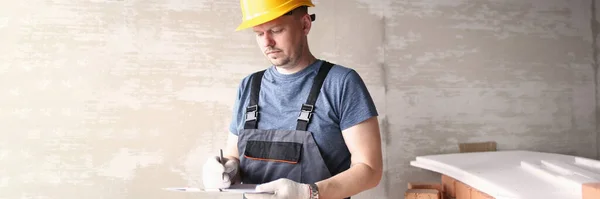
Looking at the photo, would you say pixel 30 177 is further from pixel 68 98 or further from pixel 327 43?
pixel 327 43

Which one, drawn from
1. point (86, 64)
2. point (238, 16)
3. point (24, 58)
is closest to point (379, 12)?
point (238, 16)

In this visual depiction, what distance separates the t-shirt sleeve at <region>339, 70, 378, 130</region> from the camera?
1938mm

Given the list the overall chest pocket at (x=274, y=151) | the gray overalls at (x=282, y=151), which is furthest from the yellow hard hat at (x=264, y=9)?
the overall chest pocket at (x=274, y=151)

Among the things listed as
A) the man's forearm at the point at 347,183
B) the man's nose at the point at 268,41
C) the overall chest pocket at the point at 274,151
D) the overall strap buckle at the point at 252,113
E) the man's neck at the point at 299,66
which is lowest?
the man's forearm at the point at 347,183

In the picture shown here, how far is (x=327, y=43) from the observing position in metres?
3.05

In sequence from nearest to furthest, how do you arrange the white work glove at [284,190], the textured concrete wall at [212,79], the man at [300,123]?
the white work glove at [284,190]
the man at [300,123]
the textured concrete wall at [212,79]

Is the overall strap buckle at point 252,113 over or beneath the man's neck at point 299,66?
beneath

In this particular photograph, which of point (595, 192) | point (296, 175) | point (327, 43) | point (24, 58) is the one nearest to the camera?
point (595, 192)

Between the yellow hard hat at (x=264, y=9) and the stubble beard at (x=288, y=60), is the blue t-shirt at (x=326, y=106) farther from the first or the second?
the yellow hard hat at (x=264, y=9)

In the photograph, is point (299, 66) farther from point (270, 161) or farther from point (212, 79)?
point (212, 79)

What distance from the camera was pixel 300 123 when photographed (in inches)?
77.9

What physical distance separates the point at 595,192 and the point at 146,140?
2128mm

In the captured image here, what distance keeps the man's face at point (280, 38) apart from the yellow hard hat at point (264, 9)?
0.9 inches

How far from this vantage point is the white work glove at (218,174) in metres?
1.97
